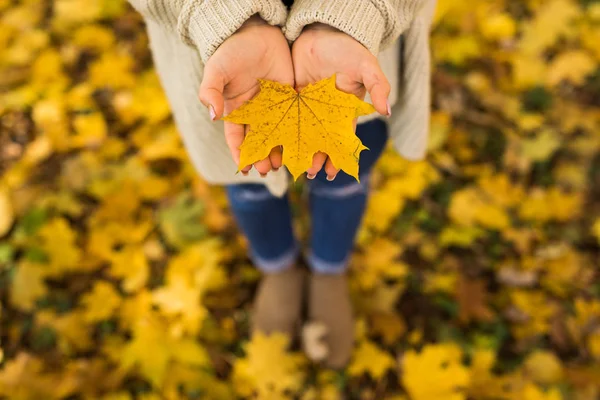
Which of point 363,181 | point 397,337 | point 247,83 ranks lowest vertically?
point 397,337

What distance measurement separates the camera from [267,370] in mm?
1227

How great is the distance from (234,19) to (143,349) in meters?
1.03

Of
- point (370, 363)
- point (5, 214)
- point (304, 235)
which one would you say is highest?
point (5, 214)

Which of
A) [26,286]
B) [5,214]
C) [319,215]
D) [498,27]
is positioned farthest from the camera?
[498,27]

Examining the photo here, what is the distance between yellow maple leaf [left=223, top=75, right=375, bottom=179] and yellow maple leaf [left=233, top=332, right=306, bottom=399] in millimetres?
767

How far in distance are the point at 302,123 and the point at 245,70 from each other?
0.12 meters

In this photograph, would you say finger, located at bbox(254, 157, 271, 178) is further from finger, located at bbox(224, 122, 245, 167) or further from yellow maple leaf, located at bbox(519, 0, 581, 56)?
yellow maple leaf, located at bbox(519, 0, 581, 56)

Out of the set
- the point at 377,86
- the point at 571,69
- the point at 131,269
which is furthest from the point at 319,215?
the point at 571,69

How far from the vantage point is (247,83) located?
2.21 feet

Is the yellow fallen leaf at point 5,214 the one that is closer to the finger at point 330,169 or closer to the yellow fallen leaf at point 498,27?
the finger at point 330,169

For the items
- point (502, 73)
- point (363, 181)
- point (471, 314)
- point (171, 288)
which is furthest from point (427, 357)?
point (502, 73)

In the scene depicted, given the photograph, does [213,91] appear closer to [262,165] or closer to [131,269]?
[262,165]

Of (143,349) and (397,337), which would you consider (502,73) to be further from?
(143,349)

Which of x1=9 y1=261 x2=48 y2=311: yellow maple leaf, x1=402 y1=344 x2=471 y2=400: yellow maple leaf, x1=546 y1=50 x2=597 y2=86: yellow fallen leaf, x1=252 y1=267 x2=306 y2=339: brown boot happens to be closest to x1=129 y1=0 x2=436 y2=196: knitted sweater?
x1=252 y1=267 x2=306 y2=339: brown boot
